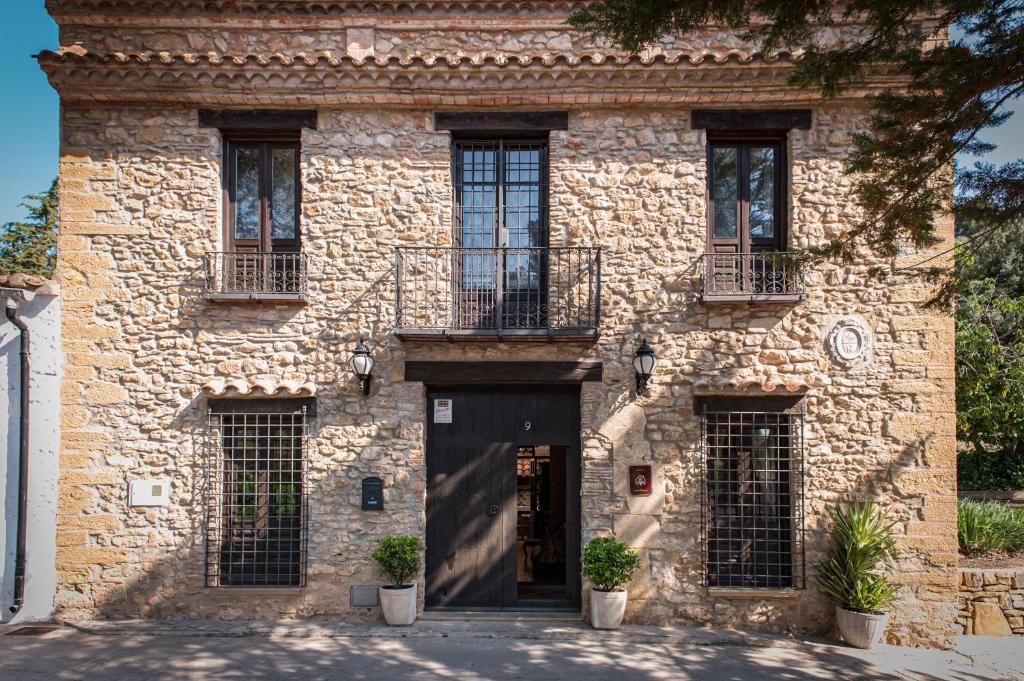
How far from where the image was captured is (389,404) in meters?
7.45

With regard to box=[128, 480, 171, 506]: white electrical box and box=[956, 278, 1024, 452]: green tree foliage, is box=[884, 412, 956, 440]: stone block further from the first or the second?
box=[128, 480, 171, 506]: white electrical box

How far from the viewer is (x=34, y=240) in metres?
15.5

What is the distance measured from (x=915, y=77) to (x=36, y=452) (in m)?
9.48

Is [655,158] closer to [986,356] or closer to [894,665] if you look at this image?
[894,665]

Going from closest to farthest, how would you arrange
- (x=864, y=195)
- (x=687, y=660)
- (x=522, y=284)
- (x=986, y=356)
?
(x=864, y=195) < (x=687, y=660) < (x=522, y=284) < (x=986, y=356)

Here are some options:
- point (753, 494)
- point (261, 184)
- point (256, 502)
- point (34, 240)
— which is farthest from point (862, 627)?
point (34, 240)

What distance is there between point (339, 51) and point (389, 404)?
14.8ft

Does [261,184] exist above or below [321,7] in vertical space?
below

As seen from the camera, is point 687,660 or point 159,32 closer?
point 687,660

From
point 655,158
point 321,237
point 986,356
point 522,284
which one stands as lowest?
point 986,356

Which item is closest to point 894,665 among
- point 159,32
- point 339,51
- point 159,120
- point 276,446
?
point 276,446

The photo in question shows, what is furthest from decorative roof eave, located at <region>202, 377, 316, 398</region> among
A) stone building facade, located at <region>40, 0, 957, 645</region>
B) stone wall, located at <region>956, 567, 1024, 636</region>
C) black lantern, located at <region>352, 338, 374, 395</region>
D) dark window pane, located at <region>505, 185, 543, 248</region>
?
stone wall, located at <region>956, 567, 1024, 636</region>

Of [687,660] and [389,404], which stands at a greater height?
[389,404]

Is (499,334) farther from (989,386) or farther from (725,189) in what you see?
(989,386)
